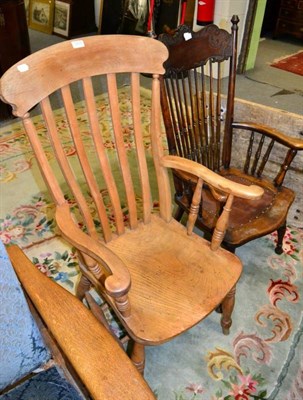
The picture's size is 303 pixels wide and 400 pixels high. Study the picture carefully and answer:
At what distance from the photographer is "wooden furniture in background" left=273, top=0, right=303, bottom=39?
4590mm

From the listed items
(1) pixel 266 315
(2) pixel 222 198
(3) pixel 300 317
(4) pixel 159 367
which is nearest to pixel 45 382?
(4) pixel 159 367

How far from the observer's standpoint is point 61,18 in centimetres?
482

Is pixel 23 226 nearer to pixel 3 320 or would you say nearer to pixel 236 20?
pixel 3 320

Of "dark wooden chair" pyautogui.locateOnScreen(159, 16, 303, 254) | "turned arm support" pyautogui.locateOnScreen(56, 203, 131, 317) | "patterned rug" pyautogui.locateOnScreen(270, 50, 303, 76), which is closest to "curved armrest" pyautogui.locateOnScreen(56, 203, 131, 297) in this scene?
"turned arm support" pyautogui.locateOnScreen(56, 203, 131, 317)

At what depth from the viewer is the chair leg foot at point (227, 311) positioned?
138 centimetres

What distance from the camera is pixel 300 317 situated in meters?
1.61

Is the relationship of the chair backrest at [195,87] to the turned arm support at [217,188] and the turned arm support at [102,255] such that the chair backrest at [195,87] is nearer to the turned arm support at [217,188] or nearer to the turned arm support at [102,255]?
the turned arm support at [217,188]

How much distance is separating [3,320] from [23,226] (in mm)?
1303

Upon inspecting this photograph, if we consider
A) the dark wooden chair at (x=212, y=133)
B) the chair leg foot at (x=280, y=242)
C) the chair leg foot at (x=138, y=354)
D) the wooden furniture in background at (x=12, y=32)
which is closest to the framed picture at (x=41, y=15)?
the wooden furniture in background at (x=12, y=32)

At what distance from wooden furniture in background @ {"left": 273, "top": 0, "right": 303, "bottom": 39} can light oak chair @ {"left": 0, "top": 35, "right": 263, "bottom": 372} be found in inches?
167

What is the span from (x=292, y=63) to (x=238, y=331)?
372cm

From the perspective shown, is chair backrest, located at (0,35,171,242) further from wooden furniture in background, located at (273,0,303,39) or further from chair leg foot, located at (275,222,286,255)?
wooden furniture in background, located at (273,0,303,39)

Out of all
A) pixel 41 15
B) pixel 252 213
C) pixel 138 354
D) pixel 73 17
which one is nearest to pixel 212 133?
pixel 252 213

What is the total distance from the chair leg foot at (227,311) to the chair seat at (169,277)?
18 cm
